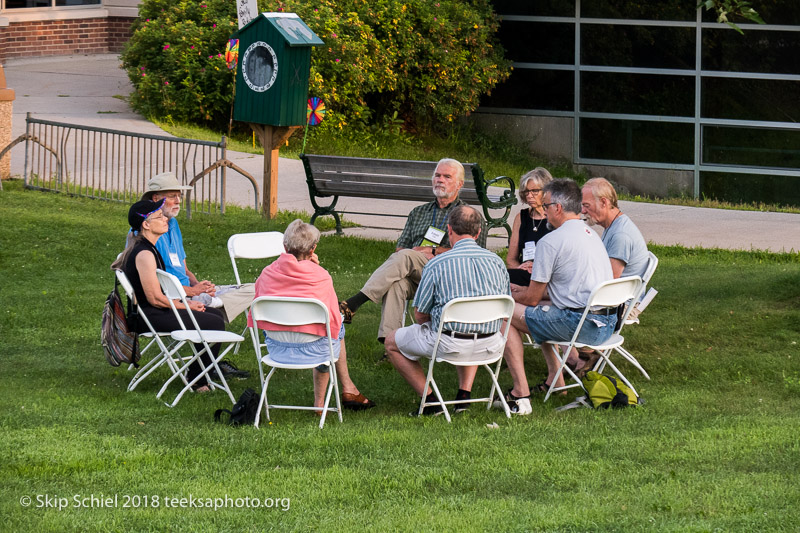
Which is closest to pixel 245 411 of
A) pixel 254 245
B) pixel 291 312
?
pixel 291 312

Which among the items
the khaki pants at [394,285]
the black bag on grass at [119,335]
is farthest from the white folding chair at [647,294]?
the black bag on grass at [119,335]

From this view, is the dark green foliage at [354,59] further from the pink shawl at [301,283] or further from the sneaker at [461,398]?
the sneaker at [461,398]

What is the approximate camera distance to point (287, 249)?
6.06m

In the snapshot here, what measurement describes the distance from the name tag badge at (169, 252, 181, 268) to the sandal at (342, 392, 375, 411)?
147cm

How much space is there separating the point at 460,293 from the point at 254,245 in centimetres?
237

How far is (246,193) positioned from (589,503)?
9.63m

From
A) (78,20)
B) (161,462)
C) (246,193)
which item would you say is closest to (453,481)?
(161,462)

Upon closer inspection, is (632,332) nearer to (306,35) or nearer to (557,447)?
(557,447)

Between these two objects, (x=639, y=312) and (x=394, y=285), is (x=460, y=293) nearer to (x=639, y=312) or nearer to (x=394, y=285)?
(x=394, y=285)

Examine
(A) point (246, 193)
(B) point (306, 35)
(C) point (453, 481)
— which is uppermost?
(B) point (306, 35)

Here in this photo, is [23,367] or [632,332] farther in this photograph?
[632,332]

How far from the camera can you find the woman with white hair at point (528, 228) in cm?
732

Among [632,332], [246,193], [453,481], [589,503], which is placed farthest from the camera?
[246,193]

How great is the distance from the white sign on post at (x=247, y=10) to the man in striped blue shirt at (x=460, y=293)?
19.7ft
